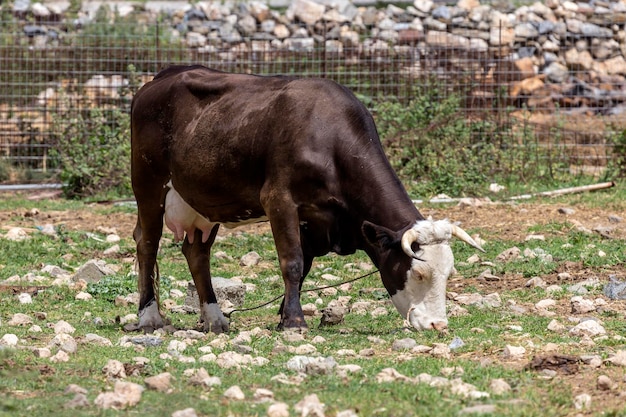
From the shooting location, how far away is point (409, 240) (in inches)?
336

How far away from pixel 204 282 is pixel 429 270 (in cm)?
202

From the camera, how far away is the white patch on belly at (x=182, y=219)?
981 centimetres

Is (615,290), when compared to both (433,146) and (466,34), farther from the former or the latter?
(466,34)

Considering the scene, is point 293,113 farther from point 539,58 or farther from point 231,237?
point 539,58

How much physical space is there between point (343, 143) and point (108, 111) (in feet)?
34.5

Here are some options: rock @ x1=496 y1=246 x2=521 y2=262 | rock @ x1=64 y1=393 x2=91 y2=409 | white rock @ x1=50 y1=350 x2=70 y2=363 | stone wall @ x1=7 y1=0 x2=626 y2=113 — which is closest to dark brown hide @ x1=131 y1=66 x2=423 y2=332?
white rock @ x1=50 y1=350 x2=70 y2=363

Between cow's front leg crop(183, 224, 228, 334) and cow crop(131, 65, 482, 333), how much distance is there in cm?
1

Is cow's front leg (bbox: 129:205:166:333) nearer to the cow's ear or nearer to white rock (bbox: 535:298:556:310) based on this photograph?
the cow's ear

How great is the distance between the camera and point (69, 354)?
7.52 m

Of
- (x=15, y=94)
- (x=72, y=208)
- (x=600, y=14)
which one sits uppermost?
(x=600, y=14)

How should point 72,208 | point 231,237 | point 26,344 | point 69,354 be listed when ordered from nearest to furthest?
point 69,354, point 26,344, point 231,237, point 72,208

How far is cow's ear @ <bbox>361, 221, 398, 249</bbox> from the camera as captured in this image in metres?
8.73

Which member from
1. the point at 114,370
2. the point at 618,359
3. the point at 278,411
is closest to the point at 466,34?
the point at 618,359

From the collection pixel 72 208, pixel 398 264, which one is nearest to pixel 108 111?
pixel 72 208
